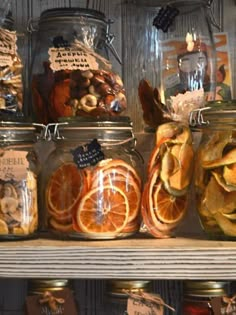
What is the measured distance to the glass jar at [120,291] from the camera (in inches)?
35.4

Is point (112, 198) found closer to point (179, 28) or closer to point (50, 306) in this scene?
point (50, 306)

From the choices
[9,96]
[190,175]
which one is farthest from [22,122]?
[190,175]

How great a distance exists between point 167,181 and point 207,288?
0.50 feet

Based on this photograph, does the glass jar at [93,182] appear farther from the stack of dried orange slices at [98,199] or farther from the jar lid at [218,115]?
the jar lid at [218,115]

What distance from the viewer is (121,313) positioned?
915 millimetres

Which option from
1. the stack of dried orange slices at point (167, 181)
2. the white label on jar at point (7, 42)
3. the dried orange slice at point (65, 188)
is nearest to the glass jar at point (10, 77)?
the white label on jar at point (7, 42)

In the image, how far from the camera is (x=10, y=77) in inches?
38.5

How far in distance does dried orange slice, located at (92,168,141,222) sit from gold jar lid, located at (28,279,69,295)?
132 mm

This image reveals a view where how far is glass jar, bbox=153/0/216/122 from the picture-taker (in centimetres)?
98

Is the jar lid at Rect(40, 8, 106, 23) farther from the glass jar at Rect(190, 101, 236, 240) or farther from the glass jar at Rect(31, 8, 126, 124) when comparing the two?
the glass jar at Rect(190, 101, 236, 240)

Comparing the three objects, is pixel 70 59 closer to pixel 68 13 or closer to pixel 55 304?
pixel 68 13

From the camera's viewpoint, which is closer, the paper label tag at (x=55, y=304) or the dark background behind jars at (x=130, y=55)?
the paper label tag at (x=55, y=304)

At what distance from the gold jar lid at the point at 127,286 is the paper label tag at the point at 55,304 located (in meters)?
0.06

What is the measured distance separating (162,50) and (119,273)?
0.36m
